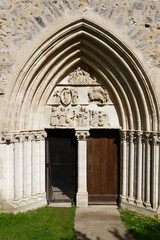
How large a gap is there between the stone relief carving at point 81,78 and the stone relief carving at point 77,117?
68 cm

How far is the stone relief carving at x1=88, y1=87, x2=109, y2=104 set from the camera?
571cm

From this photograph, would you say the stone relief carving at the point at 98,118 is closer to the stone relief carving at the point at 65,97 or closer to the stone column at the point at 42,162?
the stone relief carving at the point at 65,97

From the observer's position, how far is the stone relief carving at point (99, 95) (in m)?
5.71

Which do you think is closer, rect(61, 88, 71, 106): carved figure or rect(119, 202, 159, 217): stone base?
rect(119, 202, 159, 217): stone base

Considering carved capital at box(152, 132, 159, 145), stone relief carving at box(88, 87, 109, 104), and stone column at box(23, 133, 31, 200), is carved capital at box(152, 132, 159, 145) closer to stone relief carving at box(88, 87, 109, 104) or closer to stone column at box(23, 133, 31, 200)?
stone relief carving at box(88, 87, 109, 104)

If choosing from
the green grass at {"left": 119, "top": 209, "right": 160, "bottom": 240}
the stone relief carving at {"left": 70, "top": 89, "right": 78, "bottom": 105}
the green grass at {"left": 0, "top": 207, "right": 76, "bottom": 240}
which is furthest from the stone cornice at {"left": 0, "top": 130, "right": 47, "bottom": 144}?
the green grass at {"left": 119, "top": 209, "right": 160, "bottom": 240}

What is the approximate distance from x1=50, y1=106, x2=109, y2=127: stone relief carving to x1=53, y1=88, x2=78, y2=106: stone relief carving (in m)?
0.17

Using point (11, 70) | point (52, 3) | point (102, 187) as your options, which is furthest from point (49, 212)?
point (52, 3)

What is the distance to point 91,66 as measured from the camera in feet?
18.7

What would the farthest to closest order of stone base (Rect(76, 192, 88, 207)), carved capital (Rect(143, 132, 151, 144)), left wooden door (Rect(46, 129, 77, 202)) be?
1. left wooden door (Rect(46, 129, 77, 202))
2. stone base (Rect(76, 192, 88, 207))
3. carved capital (Rect(143, 132, 151, 144))

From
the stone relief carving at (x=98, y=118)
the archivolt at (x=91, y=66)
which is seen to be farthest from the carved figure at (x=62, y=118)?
the stone relief carving at (x=98, y=118)

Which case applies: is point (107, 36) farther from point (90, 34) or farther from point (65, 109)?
point (65, 109)

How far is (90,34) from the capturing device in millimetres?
5191

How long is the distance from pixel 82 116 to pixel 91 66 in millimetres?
1316
